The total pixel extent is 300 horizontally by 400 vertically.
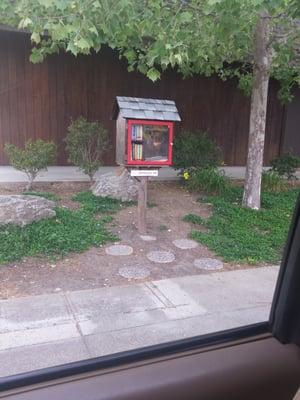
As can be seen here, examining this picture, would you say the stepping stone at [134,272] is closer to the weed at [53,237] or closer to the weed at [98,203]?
the weed at [53,237]

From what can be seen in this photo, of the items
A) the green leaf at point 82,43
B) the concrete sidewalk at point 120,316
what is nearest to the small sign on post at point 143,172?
the concrete sidewalk at point 120,316

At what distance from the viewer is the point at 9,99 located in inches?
292

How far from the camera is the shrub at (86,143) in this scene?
628cm

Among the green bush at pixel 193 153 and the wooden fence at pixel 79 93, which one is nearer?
the green bush at pixel 193 153

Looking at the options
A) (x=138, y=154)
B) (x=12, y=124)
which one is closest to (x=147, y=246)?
(x=138, y=154)

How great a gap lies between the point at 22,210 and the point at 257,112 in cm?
350

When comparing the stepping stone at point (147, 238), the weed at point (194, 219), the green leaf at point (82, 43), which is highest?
the green leaf at point (82, 43)

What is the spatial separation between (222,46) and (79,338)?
4.03m

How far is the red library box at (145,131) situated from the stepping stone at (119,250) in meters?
0.91

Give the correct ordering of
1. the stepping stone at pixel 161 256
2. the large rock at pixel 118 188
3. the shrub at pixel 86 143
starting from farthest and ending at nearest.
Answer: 1. the shrub at pixel 86 143
2. the large rock at pixel 118 188
3. the stepping stone at pixel 161 256

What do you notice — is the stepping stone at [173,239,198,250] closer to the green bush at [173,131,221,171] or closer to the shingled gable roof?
the shingled gable roof

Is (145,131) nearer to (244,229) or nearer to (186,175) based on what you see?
(244,229)

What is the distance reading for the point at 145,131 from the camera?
14.2 ft

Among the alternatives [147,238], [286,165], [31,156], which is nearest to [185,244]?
[147,238]
